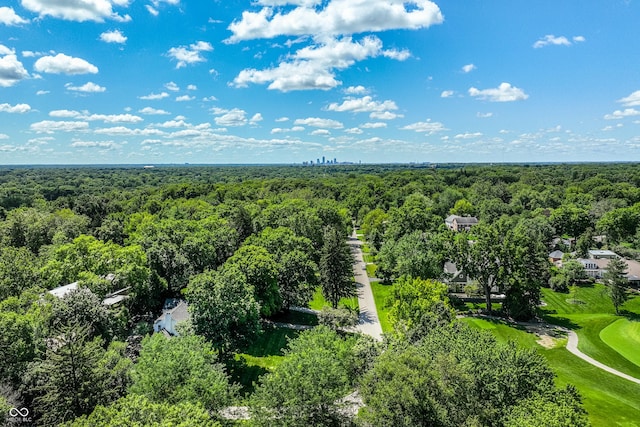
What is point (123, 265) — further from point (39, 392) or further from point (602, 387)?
point (602, 387)

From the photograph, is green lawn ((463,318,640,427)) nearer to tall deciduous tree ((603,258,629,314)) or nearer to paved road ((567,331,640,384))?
paved road ((567,331,640,384))

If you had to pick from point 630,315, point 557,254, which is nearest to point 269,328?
point 630,315

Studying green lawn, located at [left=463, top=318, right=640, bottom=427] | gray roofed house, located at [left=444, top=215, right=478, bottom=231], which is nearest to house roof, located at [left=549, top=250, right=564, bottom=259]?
gray roofed house, located at [left=444, top=215, right=478, bottom=231]

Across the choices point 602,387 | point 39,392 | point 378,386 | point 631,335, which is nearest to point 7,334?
point 39,392

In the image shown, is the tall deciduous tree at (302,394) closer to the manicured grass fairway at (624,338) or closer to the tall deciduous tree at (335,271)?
the tall deciduous tree at (335,271)

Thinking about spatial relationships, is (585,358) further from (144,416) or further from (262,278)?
(144,416)
